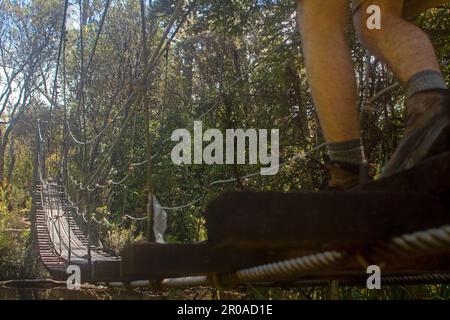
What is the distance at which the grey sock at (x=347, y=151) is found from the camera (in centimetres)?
90

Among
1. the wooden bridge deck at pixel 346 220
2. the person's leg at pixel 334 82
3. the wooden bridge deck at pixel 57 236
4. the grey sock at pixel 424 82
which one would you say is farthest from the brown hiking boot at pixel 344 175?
the wooden bridge deck at pixel 57 236

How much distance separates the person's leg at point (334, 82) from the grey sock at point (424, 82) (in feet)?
0.29

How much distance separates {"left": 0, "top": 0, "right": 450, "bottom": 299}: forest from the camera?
9.44 ft

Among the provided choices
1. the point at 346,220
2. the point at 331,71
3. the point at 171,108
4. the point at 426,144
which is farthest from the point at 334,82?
the point at 171,108

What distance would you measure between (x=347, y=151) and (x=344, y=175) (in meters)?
0.04

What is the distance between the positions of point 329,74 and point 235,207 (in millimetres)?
441

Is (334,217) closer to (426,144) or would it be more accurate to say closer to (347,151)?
(426,144)

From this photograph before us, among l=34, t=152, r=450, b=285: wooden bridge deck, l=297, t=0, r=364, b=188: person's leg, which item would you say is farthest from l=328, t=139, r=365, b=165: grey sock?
l=34, t=152, r=450, b=285: wooden bridge deck

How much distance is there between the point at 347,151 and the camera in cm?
91

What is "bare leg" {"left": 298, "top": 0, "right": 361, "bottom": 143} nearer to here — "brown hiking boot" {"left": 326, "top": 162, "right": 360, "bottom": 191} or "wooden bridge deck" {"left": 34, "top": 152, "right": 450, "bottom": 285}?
"brown hiking boot" {"left": 326, "top": 162, "right": 360, "bottom": 191}

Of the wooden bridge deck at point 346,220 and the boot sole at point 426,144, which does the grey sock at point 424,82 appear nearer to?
the boot sole at point 426,144

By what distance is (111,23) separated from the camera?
838 cm
